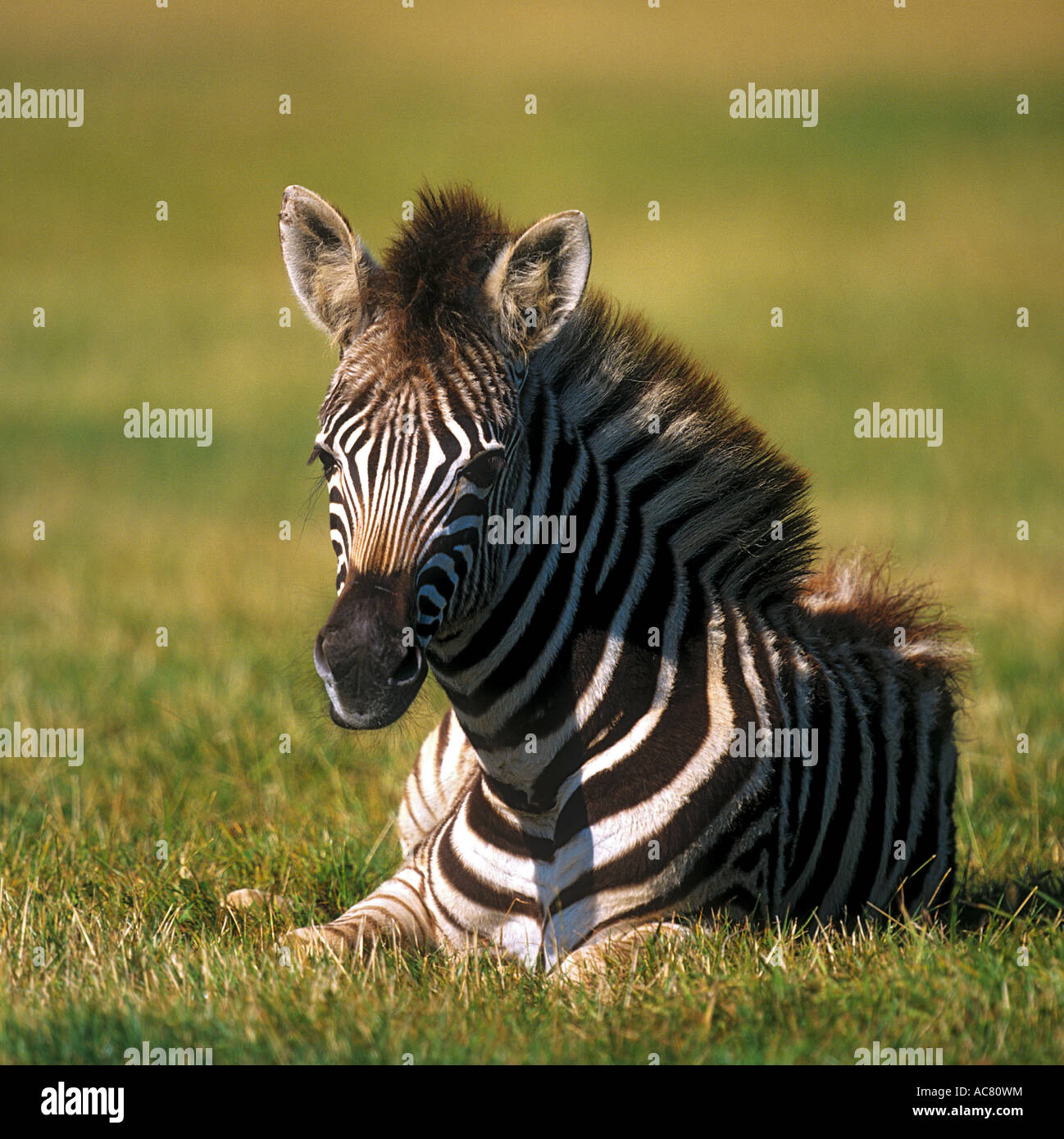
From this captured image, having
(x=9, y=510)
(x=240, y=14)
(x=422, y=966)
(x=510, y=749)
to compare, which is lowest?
(x=422, y=966)

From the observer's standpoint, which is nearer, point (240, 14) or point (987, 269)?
point (987, 269)

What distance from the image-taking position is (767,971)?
5.12m

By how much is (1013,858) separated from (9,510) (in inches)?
579

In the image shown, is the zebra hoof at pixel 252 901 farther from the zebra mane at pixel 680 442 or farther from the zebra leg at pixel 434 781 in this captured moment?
the zebra mane at pixel 680 442

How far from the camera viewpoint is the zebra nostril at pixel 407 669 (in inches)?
182

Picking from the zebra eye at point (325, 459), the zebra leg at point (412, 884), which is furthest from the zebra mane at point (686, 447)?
the zebra leg at point (412, 884)

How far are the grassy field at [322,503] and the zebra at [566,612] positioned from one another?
363 millimetres

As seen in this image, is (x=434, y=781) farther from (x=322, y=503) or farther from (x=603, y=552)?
(x=322, y=503)

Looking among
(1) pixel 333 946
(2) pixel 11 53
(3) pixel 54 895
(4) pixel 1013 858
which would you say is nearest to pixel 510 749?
(1) pixel 333 946

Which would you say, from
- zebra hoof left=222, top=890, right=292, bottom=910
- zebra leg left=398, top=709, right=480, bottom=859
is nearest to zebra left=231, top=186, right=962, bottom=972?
zebra leg left=398, top=709, right=480, bottom=859

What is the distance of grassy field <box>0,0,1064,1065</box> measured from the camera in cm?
496

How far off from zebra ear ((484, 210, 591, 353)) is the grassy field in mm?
1435

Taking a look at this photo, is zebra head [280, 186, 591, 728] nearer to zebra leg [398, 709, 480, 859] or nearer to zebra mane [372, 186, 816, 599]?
zebra mane [372, 186, 816, 599]

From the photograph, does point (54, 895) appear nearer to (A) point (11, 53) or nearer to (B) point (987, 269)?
(B) point (987, 269)
